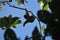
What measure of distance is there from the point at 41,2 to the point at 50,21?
0.33 ft

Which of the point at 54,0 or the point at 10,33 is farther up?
the point at 54,0

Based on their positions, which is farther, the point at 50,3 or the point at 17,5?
the point at 17,5

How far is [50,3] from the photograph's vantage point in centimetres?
61

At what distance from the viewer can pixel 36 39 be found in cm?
59

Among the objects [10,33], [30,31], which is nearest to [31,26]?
[30,31]

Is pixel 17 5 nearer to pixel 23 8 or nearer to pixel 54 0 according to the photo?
pixel 23 8

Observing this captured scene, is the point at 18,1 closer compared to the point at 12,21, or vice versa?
the point at 12,21

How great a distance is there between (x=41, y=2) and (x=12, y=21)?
15cm

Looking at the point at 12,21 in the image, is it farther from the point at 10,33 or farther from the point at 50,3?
the point at 50,3

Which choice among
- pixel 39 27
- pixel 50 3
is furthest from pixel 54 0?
pixel 39 27

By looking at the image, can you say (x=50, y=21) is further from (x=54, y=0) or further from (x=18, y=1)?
(x=18, y=1)

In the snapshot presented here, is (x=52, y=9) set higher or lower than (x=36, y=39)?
higher

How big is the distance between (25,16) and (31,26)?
0.05 metres

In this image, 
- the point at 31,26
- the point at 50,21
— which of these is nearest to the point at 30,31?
the point at 31,26
